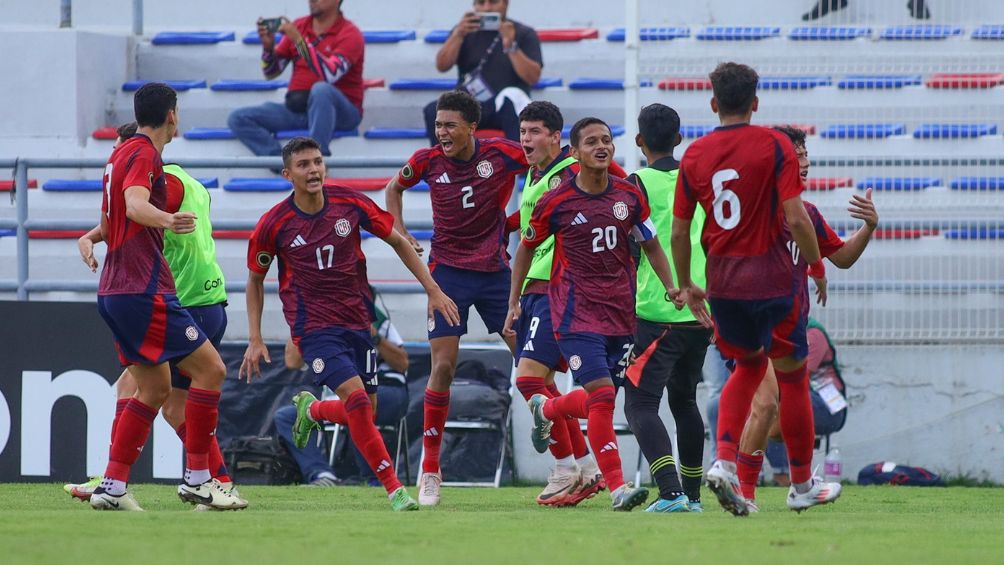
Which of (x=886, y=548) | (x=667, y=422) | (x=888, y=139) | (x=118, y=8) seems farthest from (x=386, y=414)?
(x=118, y=8)

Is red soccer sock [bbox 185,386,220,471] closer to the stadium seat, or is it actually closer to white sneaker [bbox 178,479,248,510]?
white sneaker [bbox 178,479,248,510]

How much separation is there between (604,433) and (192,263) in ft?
8.73

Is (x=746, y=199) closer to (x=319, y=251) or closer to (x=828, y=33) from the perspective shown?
(x=319, y=251)

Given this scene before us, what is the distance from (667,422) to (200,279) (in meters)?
3.91

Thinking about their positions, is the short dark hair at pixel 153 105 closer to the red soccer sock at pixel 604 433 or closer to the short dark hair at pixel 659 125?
the short dark hair at pixel 659 125

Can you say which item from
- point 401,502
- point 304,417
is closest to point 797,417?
point 401,502

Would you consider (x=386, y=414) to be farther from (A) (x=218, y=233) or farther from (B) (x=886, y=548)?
(B) (x=886, y=548)

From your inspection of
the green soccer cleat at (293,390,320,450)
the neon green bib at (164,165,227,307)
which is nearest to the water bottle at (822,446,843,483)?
the green soccer cleat at (293,390,320,450)

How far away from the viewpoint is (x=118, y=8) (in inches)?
722

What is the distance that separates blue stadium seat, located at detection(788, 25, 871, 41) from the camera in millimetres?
11547

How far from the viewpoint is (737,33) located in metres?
12.9

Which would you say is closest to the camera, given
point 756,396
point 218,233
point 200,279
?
point 756,396

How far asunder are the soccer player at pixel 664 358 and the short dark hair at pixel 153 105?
240 cm

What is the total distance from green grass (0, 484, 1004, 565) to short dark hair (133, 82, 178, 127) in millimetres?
1913
